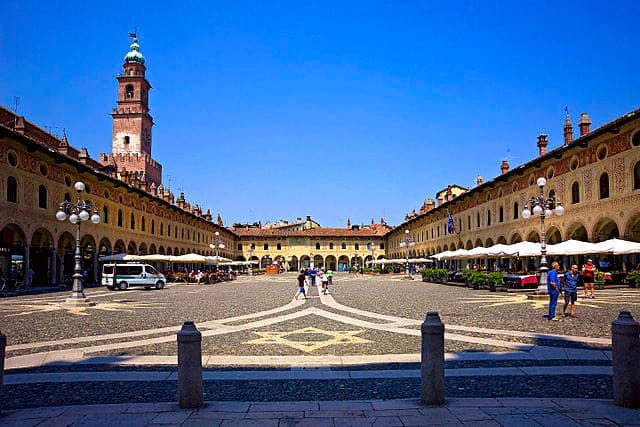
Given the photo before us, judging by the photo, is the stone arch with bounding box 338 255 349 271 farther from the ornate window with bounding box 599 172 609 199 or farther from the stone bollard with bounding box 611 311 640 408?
the stone bollard with bounding box 611 311 640 408

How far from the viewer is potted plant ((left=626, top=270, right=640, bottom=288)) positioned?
76.2ft

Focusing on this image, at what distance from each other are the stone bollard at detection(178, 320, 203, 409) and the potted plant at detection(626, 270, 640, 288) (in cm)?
2355

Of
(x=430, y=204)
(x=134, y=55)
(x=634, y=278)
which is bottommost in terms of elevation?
(x=634, y=278)

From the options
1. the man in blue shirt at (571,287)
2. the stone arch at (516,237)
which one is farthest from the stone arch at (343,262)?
the man in blue shirt at (571,287)

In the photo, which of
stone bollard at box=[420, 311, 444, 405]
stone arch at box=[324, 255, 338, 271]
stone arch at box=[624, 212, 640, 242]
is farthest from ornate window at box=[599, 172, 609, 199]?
stone arch at box=[324, 255, 338, 271]

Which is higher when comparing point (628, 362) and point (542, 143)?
point (542, 143)

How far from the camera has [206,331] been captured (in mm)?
11586

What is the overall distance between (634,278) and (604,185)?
6.07m

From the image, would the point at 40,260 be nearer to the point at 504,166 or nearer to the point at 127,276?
the point at 127,276

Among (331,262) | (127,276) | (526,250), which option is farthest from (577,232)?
(331,262)

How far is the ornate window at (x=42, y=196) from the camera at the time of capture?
95.3 ft

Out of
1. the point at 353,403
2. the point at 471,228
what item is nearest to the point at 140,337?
the point at 353,403

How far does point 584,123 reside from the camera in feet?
104

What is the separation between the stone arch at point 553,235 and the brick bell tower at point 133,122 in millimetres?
54750
